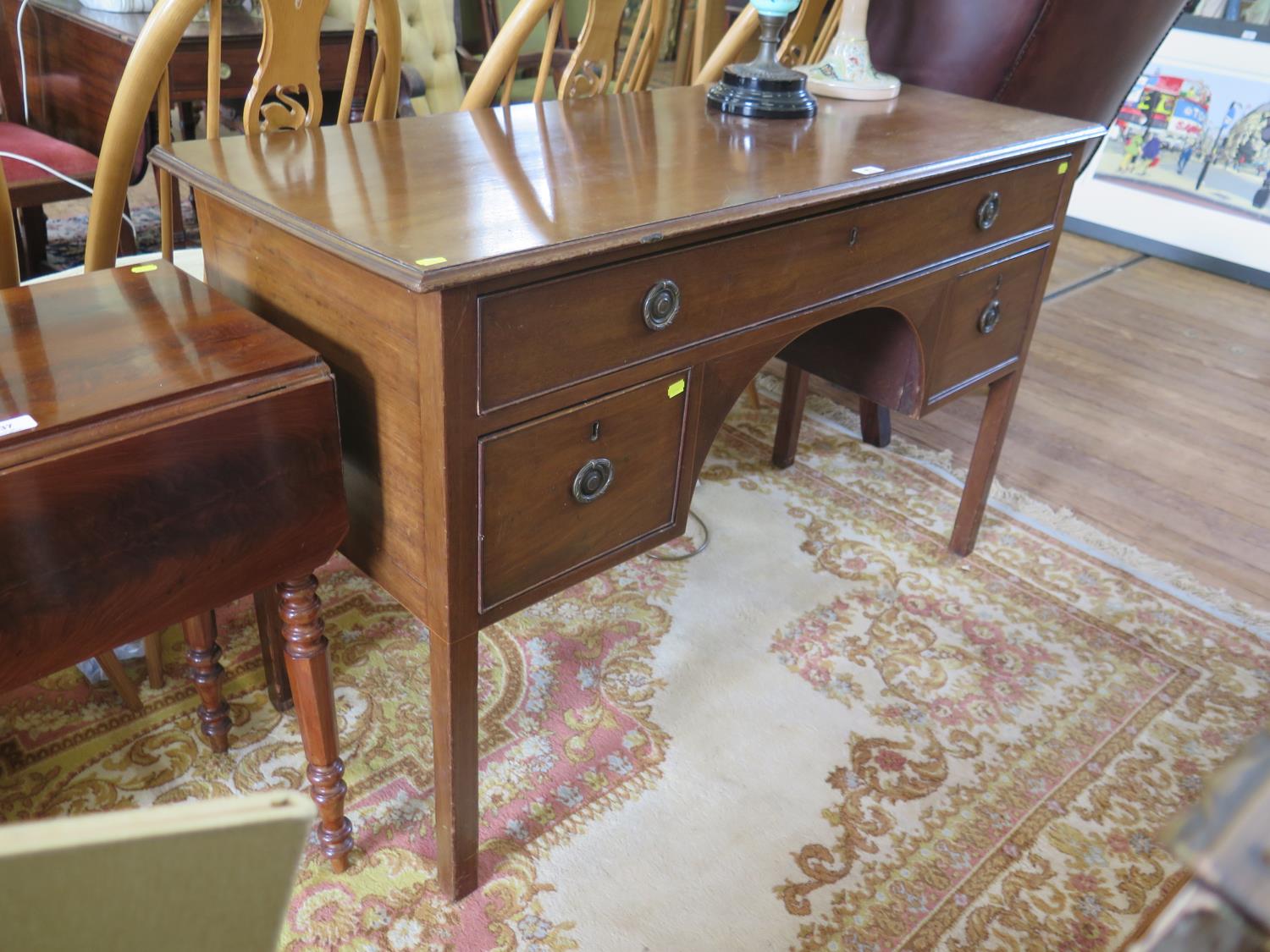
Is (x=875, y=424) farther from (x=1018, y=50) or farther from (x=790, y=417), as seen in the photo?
(x=1018, y=50)

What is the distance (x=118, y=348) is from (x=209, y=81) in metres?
0.53

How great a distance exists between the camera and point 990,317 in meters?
1.73

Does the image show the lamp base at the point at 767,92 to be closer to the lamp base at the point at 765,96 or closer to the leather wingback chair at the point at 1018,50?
the lamp base at the point at 765,96

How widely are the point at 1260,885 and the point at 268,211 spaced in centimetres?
97

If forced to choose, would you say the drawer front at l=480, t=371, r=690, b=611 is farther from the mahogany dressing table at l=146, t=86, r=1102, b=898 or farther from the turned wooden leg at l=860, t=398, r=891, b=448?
the turned wooden leg at l=860, t=398, r=891, b=448

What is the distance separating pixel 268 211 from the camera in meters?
1.02

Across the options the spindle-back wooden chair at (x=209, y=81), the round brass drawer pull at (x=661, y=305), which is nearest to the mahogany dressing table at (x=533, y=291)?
the round brass drawer pull at (x=661, y=305)

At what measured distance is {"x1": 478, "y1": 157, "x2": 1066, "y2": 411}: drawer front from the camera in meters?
1.00

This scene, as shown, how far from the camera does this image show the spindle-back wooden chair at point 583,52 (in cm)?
160

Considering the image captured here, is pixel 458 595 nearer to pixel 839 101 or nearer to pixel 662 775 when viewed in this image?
pixel 662 775

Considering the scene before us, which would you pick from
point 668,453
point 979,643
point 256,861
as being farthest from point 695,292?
point 979,643

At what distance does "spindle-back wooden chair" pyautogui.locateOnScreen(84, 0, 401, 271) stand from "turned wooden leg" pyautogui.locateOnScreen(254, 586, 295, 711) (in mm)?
498

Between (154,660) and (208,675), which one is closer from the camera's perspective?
(208,675)

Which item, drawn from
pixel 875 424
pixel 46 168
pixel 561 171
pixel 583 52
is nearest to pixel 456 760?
pixel 561 171
